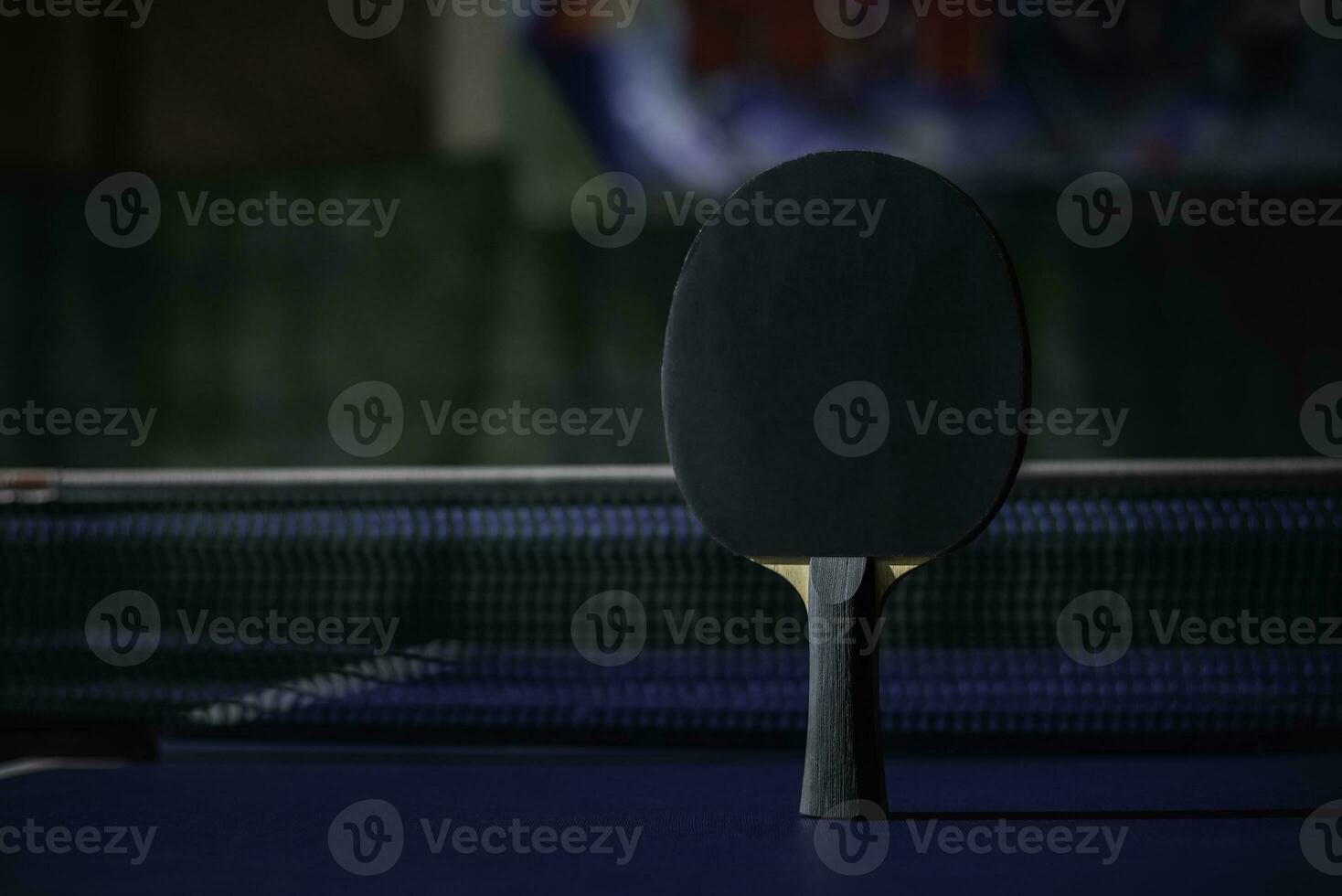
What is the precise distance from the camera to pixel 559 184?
10.5 ft

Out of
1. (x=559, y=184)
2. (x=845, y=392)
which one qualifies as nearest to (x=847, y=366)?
(x=845, y=392)

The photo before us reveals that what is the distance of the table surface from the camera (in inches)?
25.7

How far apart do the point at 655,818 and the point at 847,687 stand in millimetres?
147

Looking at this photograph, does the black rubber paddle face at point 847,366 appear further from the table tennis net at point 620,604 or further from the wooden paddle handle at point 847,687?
the table tennis net at point 620,604

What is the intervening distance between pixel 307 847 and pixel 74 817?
7.7 inches

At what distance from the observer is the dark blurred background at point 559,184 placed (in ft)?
10.0

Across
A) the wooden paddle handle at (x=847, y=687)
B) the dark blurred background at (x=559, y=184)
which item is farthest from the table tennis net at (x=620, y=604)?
the dark blurred background at (x=559, y=184)

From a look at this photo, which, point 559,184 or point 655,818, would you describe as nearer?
point 655,818

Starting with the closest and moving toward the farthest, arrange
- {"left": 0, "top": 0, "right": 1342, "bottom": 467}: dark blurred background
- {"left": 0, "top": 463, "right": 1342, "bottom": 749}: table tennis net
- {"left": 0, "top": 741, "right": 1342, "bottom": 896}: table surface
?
{"left": 0, "top": 741, "right": 1342, "bottom": 896}: table surface → {"left": 0, "top": 463, "right": 1342, "bottom": 749}: table tennis net → {"left": 0, "top": 0, "right": 1342, "bottom": 467}: dark blurred background

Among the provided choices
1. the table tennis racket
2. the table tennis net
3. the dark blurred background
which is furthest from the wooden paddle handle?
the dark blurred background

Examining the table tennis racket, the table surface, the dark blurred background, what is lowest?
the table surface

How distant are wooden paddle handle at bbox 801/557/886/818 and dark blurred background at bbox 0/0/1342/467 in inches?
94.2

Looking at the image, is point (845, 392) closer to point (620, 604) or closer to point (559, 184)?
point (620, 604)

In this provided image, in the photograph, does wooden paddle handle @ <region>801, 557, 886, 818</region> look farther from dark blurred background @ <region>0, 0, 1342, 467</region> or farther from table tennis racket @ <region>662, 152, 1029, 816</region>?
dark blurred background @ <region>0, 0, 1342, 467</region>
